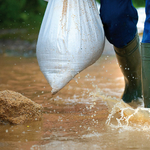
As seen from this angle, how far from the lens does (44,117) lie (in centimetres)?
220

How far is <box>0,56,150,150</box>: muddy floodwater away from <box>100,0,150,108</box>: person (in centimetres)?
24

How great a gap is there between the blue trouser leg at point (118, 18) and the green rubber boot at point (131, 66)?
0.52ft

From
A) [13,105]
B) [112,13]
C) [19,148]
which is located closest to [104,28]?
[112,13]

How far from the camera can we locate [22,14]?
1065 centimetres

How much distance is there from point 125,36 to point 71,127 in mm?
803

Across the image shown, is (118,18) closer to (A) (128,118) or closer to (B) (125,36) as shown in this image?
(B) (125,36)

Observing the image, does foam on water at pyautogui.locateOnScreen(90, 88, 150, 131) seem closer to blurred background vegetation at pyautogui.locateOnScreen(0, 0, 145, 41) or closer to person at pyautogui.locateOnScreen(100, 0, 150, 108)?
person at pyautogui.locateOnScreen(100, 0, 150, 108)

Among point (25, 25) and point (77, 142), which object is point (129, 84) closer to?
point (77, 142)

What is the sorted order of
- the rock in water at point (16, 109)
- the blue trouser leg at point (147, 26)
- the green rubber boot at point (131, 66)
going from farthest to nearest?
1. the green rubber boot at point (131, 66)
2. the rock in water at point (16, 109)
3. the blue trouser leg at point (147, 26)

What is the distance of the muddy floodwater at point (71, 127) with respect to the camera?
161cm

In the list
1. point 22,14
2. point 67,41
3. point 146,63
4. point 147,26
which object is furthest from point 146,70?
point 22,14

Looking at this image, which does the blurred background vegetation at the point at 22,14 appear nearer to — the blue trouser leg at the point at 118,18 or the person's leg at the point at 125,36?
the person's leg at the point at 125,36

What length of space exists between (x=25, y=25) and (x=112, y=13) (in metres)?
8.78

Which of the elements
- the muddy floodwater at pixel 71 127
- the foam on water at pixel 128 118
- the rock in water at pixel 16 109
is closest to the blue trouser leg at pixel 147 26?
the foam on water at pixel 128 118
